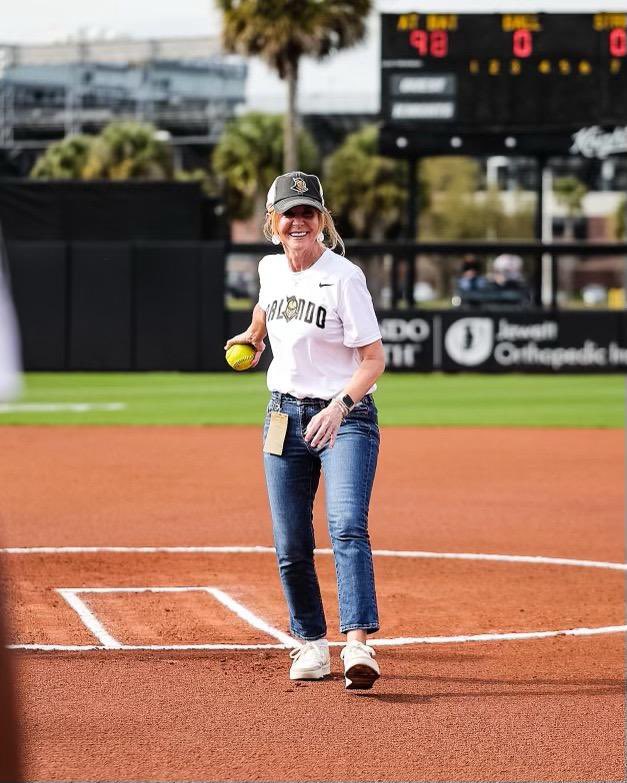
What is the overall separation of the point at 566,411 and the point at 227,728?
1563cm

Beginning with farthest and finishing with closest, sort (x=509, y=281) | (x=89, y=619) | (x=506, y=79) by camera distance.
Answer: (x=509, y=281) < (x=506, y=79) < (x=89, y=619)

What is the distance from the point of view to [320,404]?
5.43 m

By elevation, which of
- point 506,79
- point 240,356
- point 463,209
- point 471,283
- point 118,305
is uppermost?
point 463,209

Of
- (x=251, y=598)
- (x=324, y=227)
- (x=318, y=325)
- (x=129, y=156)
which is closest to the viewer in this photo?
(x=318, y=325)

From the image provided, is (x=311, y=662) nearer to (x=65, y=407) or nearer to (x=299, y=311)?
(x=299, y=311)

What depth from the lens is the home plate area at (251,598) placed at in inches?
254

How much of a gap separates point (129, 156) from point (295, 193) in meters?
62.7

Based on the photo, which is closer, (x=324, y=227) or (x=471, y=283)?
(x=324, y=227)

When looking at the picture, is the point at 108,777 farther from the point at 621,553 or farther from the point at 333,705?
the point at 621,553

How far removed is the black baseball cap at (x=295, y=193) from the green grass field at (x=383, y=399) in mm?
12155

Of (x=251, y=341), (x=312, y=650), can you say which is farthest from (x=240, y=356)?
(x=312, y=650)

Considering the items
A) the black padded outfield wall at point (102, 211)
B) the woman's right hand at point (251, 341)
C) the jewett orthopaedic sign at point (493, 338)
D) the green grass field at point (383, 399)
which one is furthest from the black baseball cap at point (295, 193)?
the black padded outfield wall at point (102, 211)

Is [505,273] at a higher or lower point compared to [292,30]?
lower

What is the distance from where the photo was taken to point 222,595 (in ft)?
24.5
